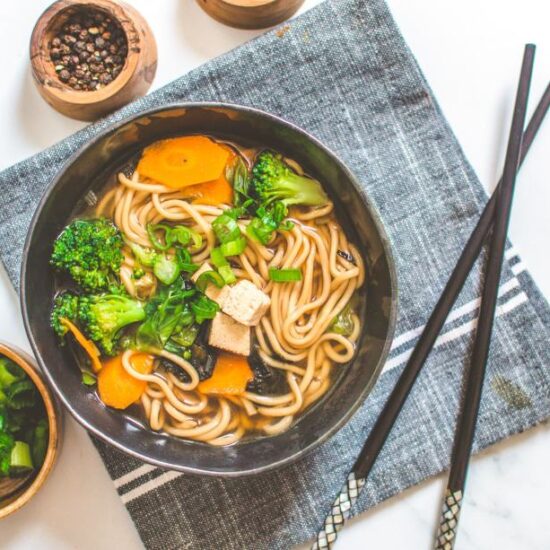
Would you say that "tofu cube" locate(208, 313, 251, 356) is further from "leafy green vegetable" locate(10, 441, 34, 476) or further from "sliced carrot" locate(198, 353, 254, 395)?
"leafy green vegetable" locate(10, 441, 34, 476)

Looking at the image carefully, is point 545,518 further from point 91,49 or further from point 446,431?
point 91,49

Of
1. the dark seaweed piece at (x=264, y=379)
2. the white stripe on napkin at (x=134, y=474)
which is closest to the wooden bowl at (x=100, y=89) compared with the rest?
the dark seaweed piece at (x=264, y=379)

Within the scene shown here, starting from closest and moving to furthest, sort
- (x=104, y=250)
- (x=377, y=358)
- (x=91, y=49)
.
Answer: (x=377, y=358) → (x=104, y=250) → (x=91, y=49)

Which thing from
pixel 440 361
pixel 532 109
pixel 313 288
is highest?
pixel 532 109

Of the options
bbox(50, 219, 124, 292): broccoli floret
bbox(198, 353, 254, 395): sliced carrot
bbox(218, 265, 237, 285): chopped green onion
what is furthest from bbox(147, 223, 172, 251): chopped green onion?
bbox(198, 353, 254, 395): sliced carrot

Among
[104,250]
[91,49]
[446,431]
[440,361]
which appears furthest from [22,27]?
[446,431]

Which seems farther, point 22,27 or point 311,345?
point 22,27
